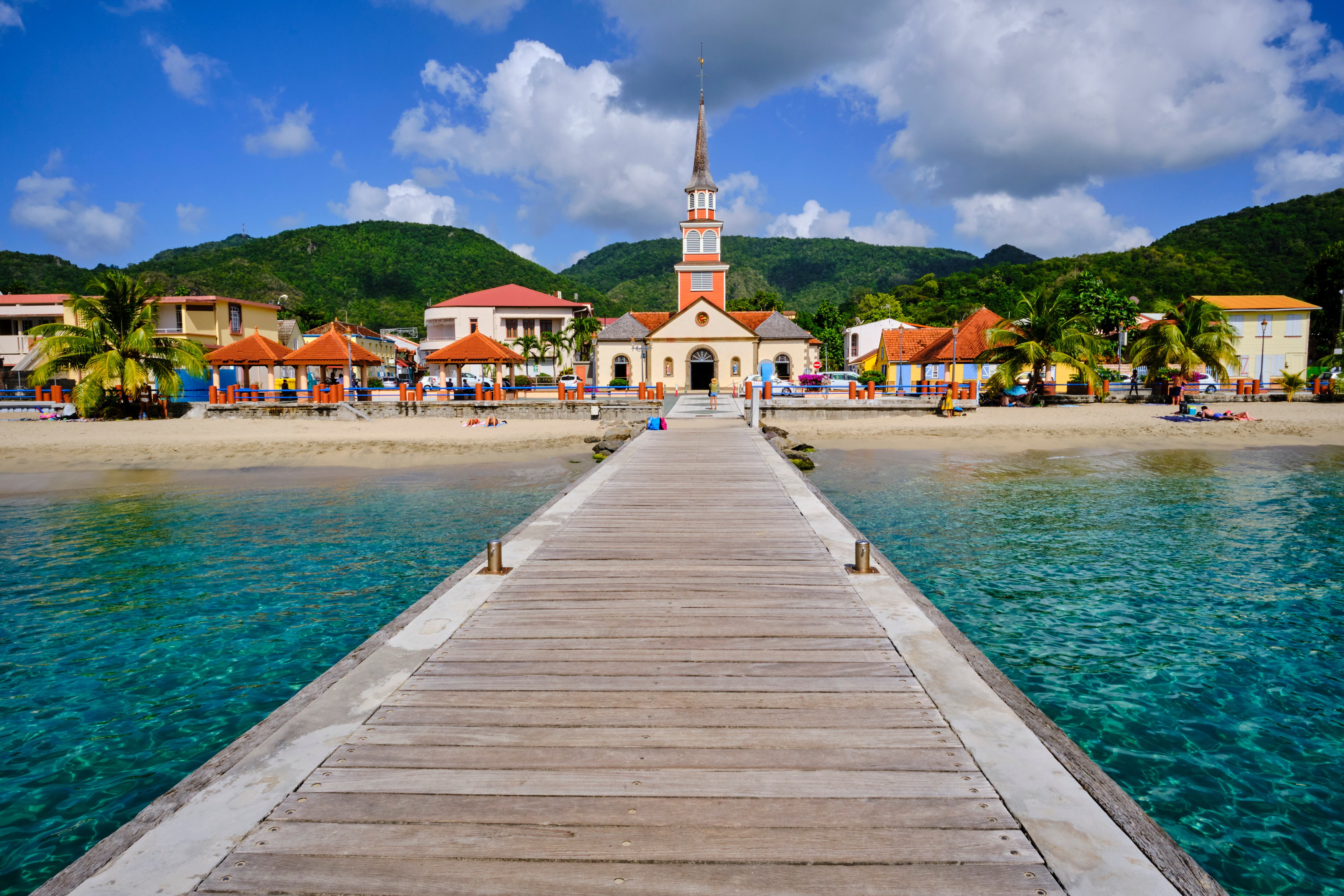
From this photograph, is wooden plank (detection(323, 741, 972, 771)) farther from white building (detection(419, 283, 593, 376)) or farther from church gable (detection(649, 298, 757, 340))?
white building (detection(419, 283, 593, 376))

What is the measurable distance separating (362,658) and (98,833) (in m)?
1.98

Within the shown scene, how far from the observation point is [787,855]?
2.82 m

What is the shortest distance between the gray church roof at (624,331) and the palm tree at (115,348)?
21039 mm

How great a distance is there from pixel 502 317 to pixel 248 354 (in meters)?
27.0

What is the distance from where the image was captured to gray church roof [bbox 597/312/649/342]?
150ft

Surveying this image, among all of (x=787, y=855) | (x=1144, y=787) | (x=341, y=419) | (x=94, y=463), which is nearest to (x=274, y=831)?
(x=787, y=855)

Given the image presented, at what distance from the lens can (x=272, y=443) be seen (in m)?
26.8

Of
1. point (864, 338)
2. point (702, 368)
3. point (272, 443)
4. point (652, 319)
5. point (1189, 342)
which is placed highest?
point (652, 319)

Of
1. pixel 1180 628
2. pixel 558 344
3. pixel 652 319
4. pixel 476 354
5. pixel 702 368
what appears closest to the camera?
pixel 1180 628

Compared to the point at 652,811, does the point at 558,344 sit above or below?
above

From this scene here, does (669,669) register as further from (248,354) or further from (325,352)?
(248,354)

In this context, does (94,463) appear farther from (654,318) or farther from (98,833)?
(654,318)

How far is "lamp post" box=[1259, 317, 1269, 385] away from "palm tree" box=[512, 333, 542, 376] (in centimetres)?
4801

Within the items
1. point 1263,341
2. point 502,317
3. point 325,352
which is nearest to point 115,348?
point 325,352
